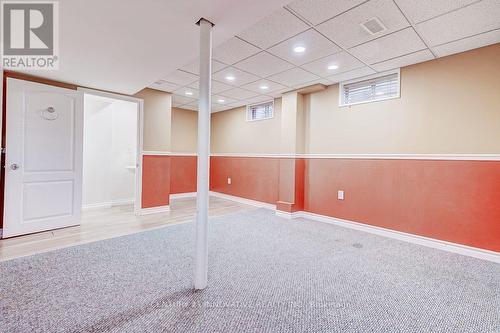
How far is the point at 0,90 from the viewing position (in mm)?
2928

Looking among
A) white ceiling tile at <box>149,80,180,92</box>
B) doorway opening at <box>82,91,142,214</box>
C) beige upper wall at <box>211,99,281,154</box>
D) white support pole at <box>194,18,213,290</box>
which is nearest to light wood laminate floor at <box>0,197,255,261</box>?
doorway opening at <box>82,91,142,214</box>

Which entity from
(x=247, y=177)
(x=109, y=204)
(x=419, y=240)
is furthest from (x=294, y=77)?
(x=109, y=204)

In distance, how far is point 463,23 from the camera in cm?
221

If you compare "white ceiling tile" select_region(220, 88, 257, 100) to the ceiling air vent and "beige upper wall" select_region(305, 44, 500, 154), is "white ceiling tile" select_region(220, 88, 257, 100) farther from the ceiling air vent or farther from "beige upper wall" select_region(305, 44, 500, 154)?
the ceiling air vent

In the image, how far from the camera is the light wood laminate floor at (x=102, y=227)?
2.76m

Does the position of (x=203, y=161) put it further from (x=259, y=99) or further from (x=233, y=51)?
(x=259, y=99)

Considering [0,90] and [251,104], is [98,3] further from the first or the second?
[251,104]

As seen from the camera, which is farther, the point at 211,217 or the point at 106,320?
the point at 211,217

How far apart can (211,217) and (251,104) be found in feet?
9.50

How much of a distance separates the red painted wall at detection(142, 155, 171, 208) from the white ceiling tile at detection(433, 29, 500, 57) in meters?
4.55

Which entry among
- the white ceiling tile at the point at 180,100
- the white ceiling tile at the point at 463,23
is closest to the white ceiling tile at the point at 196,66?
the white ceiling tile at the point at 180,100

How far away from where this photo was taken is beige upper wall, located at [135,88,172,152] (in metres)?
4.41

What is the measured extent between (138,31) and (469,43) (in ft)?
11.5

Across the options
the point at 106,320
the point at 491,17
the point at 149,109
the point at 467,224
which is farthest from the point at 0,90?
the point at 467,224
